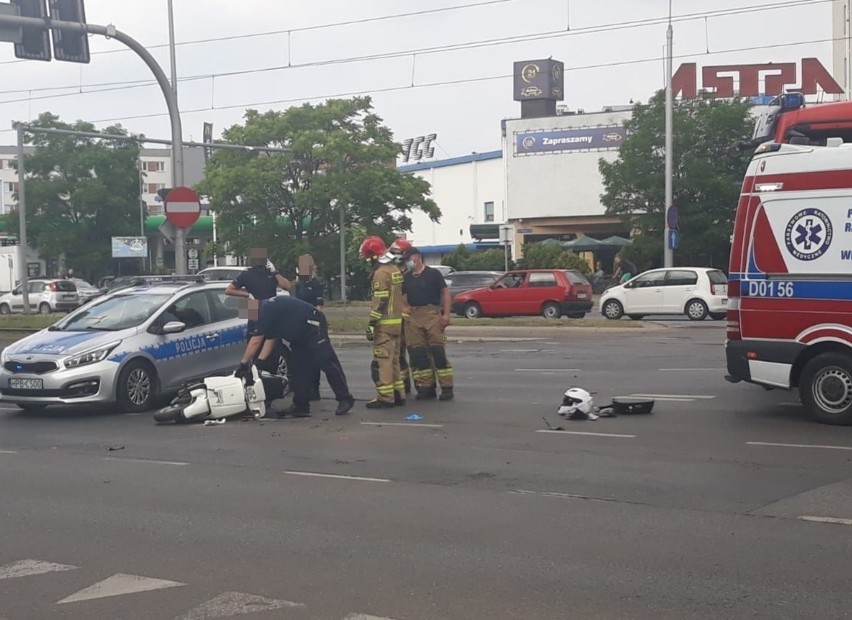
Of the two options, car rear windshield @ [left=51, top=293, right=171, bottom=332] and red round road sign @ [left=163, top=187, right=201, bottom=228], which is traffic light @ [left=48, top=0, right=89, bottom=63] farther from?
car rear windshield @ [left=51, top=293, right=171, bottom=332]

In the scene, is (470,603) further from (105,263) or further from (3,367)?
(105,263)

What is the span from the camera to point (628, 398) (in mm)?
12289

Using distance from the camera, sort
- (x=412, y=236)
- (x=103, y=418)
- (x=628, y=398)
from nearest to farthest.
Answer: (x=628, y=398), (x=103, y=418), (x=412, y=236)

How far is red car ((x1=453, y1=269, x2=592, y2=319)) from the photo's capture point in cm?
3177

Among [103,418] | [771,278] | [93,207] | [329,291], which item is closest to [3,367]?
[103,418]

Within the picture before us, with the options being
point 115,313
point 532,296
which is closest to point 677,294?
point 532,296

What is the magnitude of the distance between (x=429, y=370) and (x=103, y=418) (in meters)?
3.90

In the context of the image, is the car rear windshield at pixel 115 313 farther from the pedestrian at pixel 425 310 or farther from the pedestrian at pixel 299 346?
the pedestrian at pixel 425 310

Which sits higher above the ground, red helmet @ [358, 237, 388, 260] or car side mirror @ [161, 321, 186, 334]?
red helmet @ [358, 237, 388, 260]

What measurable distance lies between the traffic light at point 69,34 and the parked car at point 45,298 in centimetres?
3026

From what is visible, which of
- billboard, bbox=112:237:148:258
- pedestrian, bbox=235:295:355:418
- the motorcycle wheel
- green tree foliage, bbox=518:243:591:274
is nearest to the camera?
the motorcycle wheel

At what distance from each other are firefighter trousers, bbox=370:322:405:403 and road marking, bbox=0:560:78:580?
21.5 feet

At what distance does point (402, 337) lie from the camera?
1373 cm

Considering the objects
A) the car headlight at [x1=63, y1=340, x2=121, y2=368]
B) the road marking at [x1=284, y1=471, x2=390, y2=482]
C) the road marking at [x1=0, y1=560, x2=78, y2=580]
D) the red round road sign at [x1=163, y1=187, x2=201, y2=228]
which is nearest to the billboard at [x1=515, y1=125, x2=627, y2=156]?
the red round road sign at [x1=163, y1=187, x2=201, y2=228]
